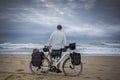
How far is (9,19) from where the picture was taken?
21.0 m

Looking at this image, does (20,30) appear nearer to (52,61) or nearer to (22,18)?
(22,18)

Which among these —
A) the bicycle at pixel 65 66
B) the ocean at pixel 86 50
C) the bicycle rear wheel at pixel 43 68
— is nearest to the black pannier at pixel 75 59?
the bicycle at pixel 65 66

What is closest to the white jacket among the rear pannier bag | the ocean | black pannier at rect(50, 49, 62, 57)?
black pannier at rect(50, 49, 62, 57)

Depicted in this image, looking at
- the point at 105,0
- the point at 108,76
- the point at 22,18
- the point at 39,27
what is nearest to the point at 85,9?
the point at 105,0

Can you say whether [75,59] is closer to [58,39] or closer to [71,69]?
[71,69]

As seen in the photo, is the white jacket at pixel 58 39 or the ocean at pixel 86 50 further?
the ocean at pixel 86 50

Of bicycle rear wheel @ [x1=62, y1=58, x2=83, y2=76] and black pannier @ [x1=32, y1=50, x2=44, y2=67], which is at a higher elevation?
black pannier @ [x1=32, y1=50, x2=44, y2=67]

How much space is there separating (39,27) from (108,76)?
52.0 ft

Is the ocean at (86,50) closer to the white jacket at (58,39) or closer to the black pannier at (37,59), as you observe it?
the white jacket at (58,39)

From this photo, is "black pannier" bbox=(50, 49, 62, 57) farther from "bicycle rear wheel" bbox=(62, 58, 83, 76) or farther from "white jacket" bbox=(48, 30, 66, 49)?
"bicycle rear wheel" bbox=(62, 58, 83, 76)

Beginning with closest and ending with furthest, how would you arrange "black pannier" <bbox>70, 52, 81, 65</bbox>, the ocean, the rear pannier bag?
1. "black pannier" <bbox>70, 52, 81, 65</bbox>
2. the rear pannier bag
3. the ocean

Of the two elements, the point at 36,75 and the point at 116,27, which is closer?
the point at 36,75

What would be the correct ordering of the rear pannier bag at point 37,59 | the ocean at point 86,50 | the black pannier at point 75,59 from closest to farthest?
the black pannier at point 75,59 → the rear pannier bag at point 37,59 → the ocean at point 86,50

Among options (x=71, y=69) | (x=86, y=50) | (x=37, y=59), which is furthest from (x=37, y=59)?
(x=86, y=50)
